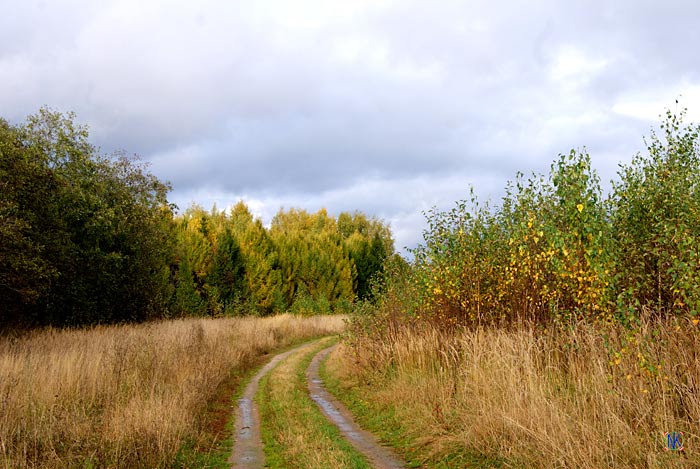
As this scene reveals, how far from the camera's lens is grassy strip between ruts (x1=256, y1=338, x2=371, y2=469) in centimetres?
789

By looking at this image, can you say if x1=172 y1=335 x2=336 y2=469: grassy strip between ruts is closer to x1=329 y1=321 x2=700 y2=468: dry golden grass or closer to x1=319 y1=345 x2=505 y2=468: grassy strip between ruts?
x1=319 y1=345 x2=505 y2=468: grassy strip between ruts

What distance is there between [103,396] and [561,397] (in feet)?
27.0

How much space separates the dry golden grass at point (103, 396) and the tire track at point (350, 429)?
258 cm

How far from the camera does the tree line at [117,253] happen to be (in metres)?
16.5

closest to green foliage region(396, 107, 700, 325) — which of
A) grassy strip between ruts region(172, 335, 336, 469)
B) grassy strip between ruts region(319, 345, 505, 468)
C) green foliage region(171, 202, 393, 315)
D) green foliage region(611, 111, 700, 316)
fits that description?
green foliage region(611, 111, 700, 316)

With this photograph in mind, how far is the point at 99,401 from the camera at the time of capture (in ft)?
33.3

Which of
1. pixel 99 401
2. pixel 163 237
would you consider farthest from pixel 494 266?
pixel 163 237

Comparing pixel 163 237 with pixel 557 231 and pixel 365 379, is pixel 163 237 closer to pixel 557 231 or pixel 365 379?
pixel 365 379

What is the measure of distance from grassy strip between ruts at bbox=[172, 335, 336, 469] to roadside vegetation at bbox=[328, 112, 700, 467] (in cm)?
272

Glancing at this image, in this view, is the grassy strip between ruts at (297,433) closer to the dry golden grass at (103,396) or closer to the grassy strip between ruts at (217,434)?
the grassy strip between ruts at (217,434)

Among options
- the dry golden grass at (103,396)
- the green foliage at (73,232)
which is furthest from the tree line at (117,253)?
the dry golden grass at (103,396)

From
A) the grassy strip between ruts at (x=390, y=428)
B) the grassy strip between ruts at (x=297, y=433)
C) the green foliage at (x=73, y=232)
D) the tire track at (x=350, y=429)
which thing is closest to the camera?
the grassy strip between ruts at (x=390, y=428)

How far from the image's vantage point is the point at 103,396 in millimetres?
10508

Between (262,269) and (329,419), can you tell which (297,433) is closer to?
(329,419)
